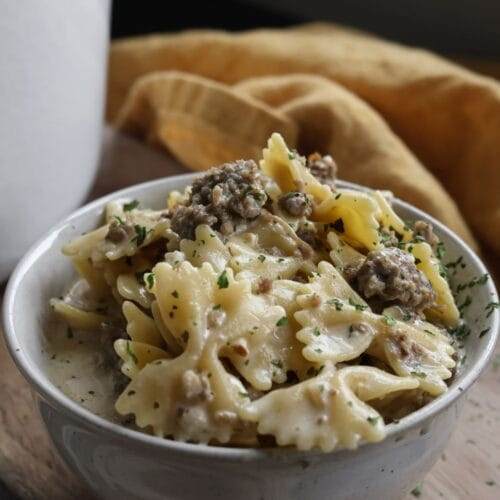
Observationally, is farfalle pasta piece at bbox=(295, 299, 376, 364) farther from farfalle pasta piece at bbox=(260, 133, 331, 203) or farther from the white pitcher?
the white pitcher

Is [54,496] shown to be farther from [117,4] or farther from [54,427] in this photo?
[117,4]

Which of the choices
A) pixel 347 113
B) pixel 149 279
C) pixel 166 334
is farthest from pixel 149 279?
pixel 347 113

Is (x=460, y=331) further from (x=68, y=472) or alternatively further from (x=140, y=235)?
(x=68, y=472)

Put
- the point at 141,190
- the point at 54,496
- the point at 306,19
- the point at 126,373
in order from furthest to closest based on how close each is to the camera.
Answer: the point at 306,19
the point at 141,190
the point at 54,496
the point at 126,373

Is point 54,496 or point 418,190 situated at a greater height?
point 418,190

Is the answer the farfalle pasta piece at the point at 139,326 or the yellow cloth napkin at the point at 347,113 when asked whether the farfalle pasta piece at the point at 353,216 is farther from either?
the yellow cloth napkin at the point at 347,113

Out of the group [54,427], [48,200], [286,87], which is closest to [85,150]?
[48,200]

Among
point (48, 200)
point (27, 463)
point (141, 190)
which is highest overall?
point (141, 190)
